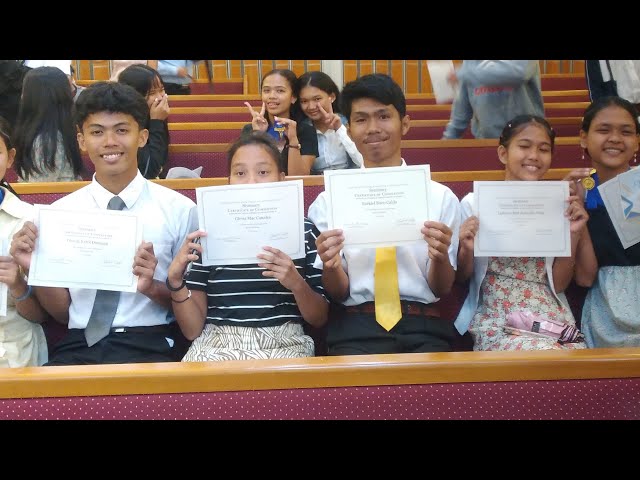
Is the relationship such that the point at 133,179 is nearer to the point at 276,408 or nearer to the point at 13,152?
the point at 13,152

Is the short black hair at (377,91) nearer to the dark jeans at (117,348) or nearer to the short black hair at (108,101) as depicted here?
the short black hair at (108,101)

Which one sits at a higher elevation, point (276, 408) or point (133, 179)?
point (133, 179)

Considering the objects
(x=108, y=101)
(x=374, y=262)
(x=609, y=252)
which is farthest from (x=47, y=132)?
(x=609, y=252)

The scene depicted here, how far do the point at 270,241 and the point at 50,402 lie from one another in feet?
2.47

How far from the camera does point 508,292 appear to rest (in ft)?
7.21

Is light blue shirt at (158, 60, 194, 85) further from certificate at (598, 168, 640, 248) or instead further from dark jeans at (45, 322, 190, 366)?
certificate at (598, 168, 640, 248)

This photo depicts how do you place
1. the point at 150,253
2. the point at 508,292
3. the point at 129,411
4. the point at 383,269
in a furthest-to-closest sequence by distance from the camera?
the point at 508,292, the point at 383,269, the point at 150,253, the point at 129,411

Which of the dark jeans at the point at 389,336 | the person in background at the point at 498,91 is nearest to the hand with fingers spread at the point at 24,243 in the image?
the dark jeans at the point at 389,336

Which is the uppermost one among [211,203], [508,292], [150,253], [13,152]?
[13,152]

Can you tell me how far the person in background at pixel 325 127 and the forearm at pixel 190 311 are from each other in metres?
1.32

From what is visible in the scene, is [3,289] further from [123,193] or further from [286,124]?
[286,124]

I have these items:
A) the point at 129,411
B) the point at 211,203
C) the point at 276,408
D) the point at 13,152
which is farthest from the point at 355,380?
the point at 13,152

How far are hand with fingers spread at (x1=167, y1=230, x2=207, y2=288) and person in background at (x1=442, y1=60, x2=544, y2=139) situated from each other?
2.07 meters

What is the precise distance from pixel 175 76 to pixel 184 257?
3.50 m
